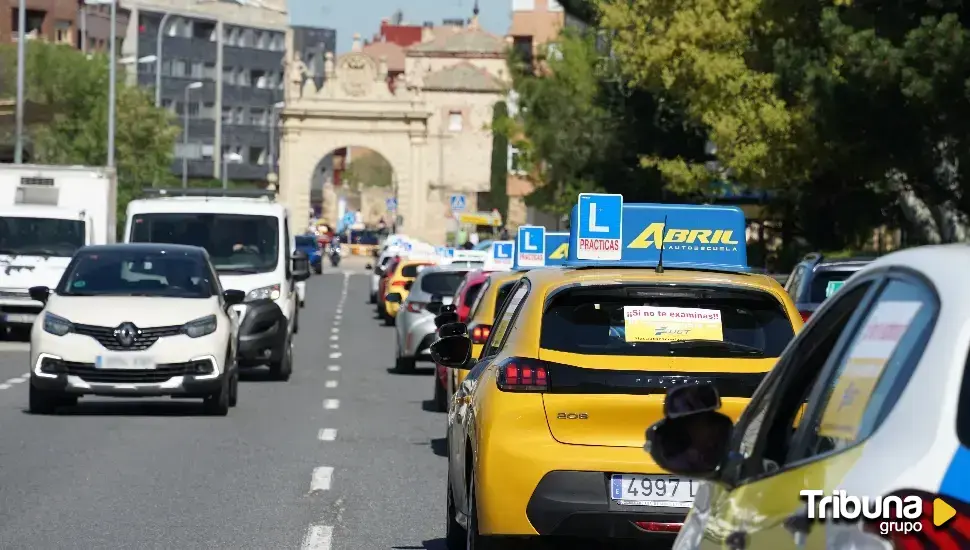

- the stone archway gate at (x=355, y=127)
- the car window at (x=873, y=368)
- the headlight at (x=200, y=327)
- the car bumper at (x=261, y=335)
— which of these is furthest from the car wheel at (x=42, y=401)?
Answer: the stone archway gate at (x=355, y=127)

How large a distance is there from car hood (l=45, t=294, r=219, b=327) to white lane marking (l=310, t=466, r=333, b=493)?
487cm

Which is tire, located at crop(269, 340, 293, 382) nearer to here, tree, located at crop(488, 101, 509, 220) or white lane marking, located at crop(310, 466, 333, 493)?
white lane marking, located at crop(310, 466, 333, 493)

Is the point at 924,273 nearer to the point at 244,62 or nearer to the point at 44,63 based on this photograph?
the point at 44,63

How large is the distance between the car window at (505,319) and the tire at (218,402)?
8.93 metres

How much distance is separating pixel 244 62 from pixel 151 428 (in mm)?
136082

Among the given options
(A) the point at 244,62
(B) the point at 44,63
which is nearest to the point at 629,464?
(B) the point at 44,63

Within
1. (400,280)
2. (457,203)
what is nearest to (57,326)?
(400,280)

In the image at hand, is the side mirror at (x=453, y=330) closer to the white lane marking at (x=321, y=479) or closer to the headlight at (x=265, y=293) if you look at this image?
the white lane marking at (x=321, y=479)

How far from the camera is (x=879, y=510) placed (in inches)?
131

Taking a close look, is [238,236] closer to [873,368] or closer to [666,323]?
[666,323]

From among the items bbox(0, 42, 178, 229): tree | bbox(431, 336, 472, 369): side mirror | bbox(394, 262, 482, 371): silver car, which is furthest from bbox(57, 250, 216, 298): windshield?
bbox(0, 42, 178, 229): tree

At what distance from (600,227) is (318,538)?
7.64 meters

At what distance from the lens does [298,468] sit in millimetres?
13938

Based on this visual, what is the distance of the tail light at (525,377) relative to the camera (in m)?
8.11
